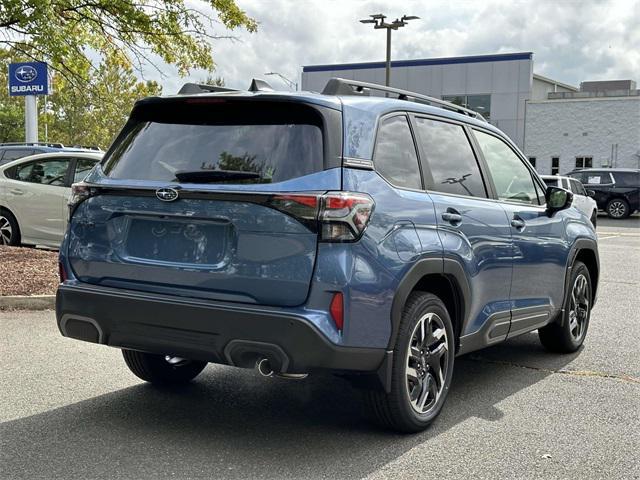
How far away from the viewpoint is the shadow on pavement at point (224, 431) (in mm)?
3830

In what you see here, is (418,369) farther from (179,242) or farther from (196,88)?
(196,88)

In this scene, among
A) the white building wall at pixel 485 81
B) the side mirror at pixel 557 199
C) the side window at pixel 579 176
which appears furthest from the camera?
the white building wall at pixel 485 81

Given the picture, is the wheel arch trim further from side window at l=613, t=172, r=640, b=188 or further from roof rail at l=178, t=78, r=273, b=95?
side window at l=613, t=172, r=640, b=188

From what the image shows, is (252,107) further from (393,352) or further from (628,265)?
(628,265)

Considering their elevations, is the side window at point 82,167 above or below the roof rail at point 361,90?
below

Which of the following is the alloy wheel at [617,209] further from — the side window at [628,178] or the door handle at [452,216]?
the door handle at [452,216]

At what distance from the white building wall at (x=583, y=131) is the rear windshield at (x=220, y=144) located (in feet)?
144

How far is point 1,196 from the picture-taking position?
11797 millimetres

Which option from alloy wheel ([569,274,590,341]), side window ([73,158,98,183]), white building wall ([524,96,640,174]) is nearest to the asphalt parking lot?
alloy wheel ([569,274,590,341])

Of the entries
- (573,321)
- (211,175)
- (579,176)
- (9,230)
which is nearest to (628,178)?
(579,176)

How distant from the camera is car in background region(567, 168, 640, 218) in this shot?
2848cm

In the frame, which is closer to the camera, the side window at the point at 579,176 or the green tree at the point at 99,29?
the green tree at the point at 99,29

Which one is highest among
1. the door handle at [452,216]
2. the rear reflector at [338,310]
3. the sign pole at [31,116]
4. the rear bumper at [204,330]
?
the sign pole at [31,116]

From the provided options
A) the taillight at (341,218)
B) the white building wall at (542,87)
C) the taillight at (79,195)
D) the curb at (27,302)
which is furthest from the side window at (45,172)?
the white building wall at (542,87)
